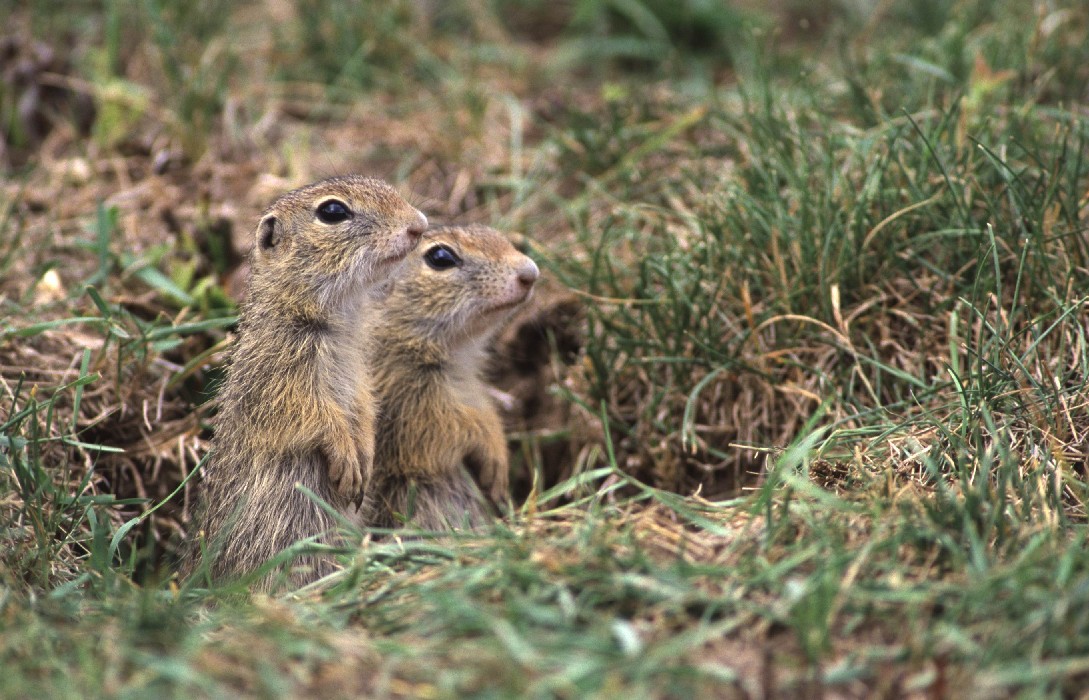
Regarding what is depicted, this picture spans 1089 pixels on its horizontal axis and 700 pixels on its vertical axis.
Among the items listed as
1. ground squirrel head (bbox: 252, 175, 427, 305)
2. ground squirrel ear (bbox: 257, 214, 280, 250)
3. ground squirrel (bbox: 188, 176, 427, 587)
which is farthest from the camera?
ground squirrel ear (bbox: 257, 214, 280, 250)

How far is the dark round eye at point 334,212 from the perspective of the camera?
15.3 ft

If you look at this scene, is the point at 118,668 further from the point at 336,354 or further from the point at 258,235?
the point at 258,235

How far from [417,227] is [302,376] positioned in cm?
76

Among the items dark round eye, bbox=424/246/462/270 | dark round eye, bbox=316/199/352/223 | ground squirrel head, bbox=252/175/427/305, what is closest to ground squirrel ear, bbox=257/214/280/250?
ground squirrel head, bbox=252/175/427/305

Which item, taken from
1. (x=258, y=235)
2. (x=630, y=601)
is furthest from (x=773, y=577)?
(x=258, y=235)

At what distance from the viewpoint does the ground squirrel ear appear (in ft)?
15.5

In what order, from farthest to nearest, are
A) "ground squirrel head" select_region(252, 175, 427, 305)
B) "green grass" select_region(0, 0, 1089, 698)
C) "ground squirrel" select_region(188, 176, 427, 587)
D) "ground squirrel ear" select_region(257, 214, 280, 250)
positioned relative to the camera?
"ground squirrel ear" select_region(257, 214, 280, 250)
"ground squirrel head" select_region(252, 175, 427, 305)
"ground squirrel" select_region(188, 176, 427, 587)
"green grass" select_region(0, 0, 1089, 698)

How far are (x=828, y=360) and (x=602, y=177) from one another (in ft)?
6.26

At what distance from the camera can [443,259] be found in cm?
516

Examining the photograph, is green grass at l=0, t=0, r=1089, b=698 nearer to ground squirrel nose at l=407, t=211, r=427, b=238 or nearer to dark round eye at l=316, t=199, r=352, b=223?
dark round eye at l=316, t=199, r=352, b=223

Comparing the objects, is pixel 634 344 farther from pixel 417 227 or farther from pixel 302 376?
pixel 302 376

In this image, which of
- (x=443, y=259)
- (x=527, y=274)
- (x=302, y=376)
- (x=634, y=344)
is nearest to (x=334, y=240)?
(x=302, y=376)

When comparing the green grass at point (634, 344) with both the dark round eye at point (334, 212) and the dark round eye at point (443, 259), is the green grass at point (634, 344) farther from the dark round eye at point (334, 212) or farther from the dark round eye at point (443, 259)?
the dark round eye at point (334, 212)

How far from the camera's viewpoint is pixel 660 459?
532cm
